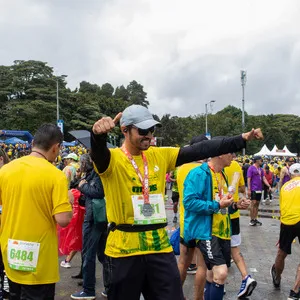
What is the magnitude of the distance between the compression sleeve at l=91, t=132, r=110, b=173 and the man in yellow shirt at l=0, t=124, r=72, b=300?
0.45 meters

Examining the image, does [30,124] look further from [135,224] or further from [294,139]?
[294,139]

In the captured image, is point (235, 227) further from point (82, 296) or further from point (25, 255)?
point (25, 255)

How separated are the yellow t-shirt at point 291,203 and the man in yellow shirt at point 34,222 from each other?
11.1ft

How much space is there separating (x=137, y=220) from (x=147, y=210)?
10 centimetres

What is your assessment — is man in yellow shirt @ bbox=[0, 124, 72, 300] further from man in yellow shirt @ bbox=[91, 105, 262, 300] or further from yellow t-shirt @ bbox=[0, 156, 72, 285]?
man in yellow shirt @ bbox=[91, 105, 262, 300]

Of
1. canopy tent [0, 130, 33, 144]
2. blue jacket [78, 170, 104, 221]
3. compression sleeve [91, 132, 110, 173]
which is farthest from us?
canopy tent [0, 130, 33, 144]

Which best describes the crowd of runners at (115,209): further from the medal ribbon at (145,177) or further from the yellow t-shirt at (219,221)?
the yellow t-shirt at (219,221)

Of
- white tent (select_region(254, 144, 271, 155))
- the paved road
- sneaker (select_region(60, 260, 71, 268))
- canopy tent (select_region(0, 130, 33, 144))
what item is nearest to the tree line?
canopy tent (select_region(0, 130, 33, 144))

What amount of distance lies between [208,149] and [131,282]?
3.66ft

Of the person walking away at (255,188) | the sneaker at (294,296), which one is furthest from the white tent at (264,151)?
the sneaker at (294,296)

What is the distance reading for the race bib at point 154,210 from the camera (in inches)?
112

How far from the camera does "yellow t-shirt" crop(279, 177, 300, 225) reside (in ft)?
17.1

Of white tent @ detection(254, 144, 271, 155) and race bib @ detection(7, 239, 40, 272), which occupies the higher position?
white tent @ detection(254, 144, 271, 155)

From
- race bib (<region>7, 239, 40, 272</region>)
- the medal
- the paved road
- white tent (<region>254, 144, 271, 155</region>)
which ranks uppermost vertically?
white tent (<region>254, 144, 271, 155</region>)
